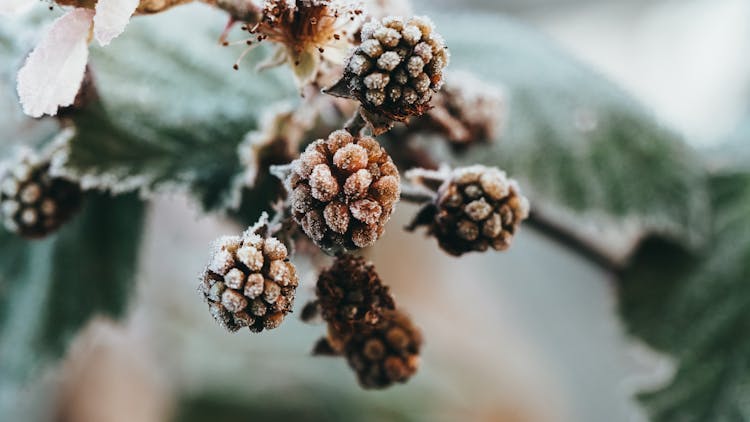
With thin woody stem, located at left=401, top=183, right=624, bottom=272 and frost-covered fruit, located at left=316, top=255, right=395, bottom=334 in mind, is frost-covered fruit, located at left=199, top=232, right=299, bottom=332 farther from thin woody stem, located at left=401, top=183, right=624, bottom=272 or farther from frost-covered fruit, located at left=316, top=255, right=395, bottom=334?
thin woody stem, located at left=401, top=183, right=624, bottom=272

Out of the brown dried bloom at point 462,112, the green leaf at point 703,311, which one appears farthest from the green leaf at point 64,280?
the green leaf at point 703,311

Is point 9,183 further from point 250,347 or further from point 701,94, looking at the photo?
point 701,94

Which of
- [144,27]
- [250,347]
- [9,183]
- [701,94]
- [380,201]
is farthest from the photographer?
[701,94]

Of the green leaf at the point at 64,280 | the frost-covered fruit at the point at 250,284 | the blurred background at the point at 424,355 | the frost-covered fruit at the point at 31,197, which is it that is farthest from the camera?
the blurred background at the point at 424,355

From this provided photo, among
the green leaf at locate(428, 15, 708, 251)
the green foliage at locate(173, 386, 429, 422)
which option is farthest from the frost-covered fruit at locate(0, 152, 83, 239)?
the green foliage at locate(173, 386, 429, 422)

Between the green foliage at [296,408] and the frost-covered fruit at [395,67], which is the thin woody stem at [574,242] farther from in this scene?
the green foliage at [296,408]

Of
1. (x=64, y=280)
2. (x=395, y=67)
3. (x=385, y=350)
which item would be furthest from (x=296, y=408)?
(x=395, y=67)

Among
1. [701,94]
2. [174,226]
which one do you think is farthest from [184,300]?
[701,94]
